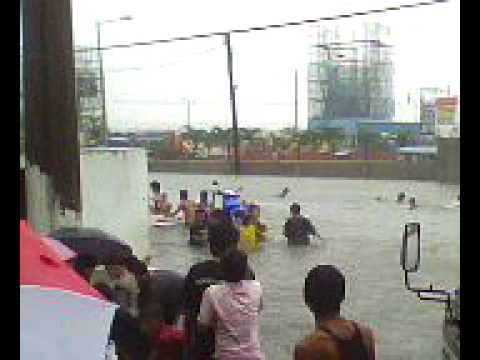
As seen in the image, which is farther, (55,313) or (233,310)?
(233,310)

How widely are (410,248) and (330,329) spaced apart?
118 centimetres

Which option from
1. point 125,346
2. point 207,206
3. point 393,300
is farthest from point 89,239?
point 207,206

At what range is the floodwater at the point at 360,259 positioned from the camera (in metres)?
7.77

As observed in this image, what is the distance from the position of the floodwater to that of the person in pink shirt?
1.17 meters

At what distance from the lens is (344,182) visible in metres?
33.2

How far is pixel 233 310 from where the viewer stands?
3.85 meters

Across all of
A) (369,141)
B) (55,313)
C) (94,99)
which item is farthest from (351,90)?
(55,313)

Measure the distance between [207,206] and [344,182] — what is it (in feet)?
60.8

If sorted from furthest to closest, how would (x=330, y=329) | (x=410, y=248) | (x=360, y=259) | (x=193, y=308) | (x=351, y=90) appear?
(x=351, y=90) < (x=360, y=259) < (x=193, y=308) < (x=410, y=248) < (x=330, y=329)

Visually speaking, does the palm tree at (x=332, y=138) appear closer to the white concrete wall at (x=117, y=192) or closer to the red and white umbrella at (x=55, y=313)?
the white concrete wall at (x=117, y=192)

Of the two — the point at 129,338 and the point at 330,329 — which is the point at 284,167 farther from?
the point at 330,329

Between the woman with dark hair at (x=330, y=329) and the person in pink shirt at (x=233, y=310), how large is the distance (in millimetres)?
807

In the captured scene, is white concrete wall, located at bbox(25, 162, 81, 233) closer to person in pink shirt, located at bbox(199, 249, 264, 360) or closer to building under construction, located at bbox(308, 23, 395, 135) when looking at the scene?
person in pink shirt, located at bbox(199, 249, 264, 360)
